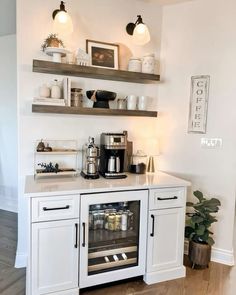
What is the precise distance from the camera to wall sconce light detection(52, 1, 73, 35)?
232 centimetres

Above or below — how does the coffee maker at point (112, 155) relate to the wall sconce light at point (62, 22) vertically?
below

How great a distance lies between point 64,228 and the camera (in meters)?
2.02

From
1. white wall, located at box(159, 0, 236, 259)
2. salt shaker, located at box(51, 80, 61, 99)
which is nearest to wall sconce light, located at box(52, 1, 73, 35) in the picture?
salt shaker, located at box(51, 80, 61, 99)

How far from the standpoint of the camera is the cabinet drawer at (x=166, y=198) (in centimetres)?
231

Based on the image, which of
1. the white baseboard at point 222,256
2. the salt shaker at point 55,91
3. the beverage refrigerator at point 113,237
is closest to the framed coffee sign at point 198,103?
the beverage refrigerator at point 113,237

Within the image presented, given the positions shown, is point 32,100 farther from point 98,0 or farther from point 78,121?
point 98,0

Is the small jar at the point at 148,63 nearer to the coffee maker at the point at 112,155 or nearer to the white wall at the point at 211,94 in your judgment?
the white wall at the point at 211,94

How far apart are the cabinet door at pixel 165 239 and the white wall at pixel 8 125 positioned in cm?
245

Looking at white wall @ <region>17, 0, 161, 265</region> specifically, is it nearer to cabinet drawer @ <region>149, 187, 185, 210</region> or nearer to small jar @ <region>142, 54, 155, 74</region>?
small jar @ <region>142, 54, 155, 74</region>

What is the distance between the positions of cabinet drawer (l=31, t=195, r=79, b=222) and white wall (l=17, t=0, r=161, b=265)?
0.66 m

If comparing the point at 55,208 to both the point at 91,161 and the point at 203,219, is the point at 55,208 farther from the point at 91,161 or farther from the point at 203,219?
the point at 203,219

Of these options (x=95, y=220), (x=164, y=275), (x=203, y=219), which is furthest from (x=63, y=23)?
(x=164, y=275)

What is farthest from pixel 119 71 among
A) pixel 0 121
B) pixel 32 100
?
pixel 0 121

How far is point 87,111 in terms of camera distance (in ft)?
8.19
